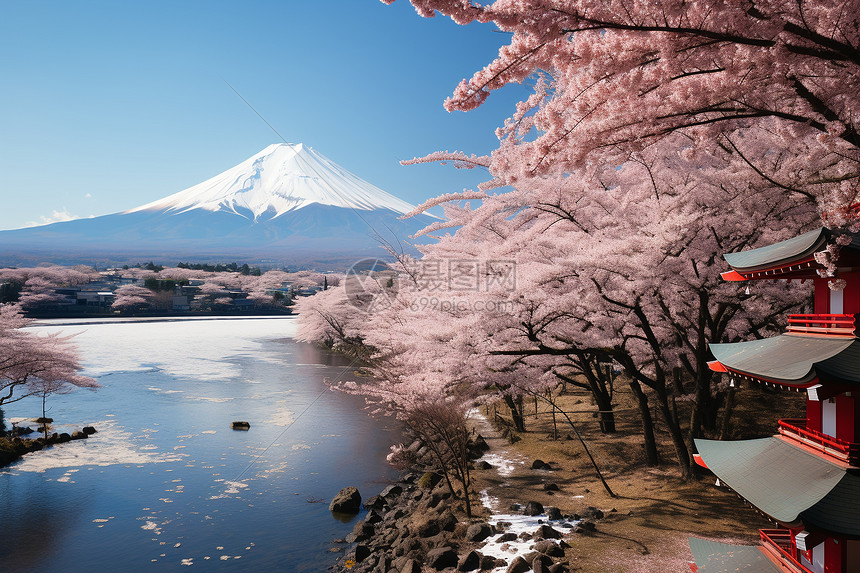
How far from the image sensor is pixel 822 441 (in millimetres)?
4203

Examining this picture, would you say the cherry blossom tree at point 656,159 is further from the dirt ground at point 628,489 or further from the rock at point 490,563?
the rock at point 490,563

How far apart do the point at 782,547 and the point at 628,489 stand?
230 inches

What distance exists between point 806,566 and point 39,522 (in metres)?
13.4

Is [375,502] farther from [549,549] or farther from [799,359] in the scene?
[799,359]

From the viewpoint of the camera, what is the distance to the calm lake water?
388 inches

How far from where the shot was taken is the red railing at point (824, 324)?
4071 mm

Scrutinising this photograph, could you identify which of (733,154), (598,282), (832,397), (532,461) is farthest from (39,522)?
(733,154)

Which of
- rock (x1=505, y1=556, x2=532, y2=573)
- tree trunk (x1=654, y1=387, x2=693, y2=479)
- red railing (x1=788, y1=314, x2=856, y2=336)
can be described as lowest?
rock (x1=505, y1=556, x2=532, y2=573)

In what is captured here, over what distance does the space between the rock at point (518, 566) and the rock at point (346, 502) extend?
559 cm

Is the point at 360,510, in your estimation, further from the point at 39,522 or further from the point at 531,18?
the point at 531,18

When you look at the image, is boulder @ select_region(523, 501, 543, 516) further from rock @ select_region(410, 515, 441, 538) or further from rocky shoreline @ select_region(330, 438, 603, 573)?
rock @ select_region(410, 515, 441, 538)

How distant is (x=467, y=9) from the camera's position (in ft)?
9.75

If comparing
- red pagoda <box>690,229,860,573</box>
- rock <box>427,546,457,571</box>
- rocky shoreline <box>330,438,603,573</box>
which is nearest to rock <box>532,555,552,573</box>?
rocky shoreline <box>330,438,603,573</box>
